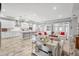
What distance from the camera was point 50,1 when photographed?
87.1 inches

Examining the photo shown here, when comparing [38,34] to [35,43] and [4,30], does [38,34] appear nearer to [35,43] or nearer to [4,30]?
[35,43]

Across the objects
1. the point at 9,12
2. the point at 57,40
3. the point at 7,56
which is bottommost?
the point at 7,56

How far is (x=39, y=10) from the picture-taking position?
221 cm

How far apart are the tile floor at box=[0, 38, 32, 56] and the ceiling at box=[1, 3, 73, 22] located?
48 cm

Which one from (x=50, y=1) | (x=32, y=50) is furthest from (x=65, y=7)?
(x=32, y=50)

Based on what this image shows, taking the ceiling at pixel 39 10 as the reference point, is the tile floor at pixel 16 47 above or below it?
below

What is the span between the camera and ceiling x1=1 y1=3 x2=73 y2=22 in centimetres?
219

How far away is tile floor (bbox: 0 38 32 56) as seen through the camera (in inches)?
86.7

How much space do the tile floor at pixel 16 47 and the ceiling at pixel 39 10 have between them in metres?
0.48

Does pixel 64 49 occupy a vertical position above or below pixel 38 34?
below

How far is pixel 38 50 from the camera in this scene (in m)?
2.29

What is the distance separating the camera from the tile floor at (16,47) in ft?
7.23

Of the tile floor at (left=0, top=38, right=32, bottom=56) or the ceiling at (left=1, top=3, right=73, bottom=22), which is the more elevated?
the ceiling at (left=1, top=3, right=73, bottom=22)

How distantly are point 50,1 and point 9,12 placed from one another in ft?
2.71
